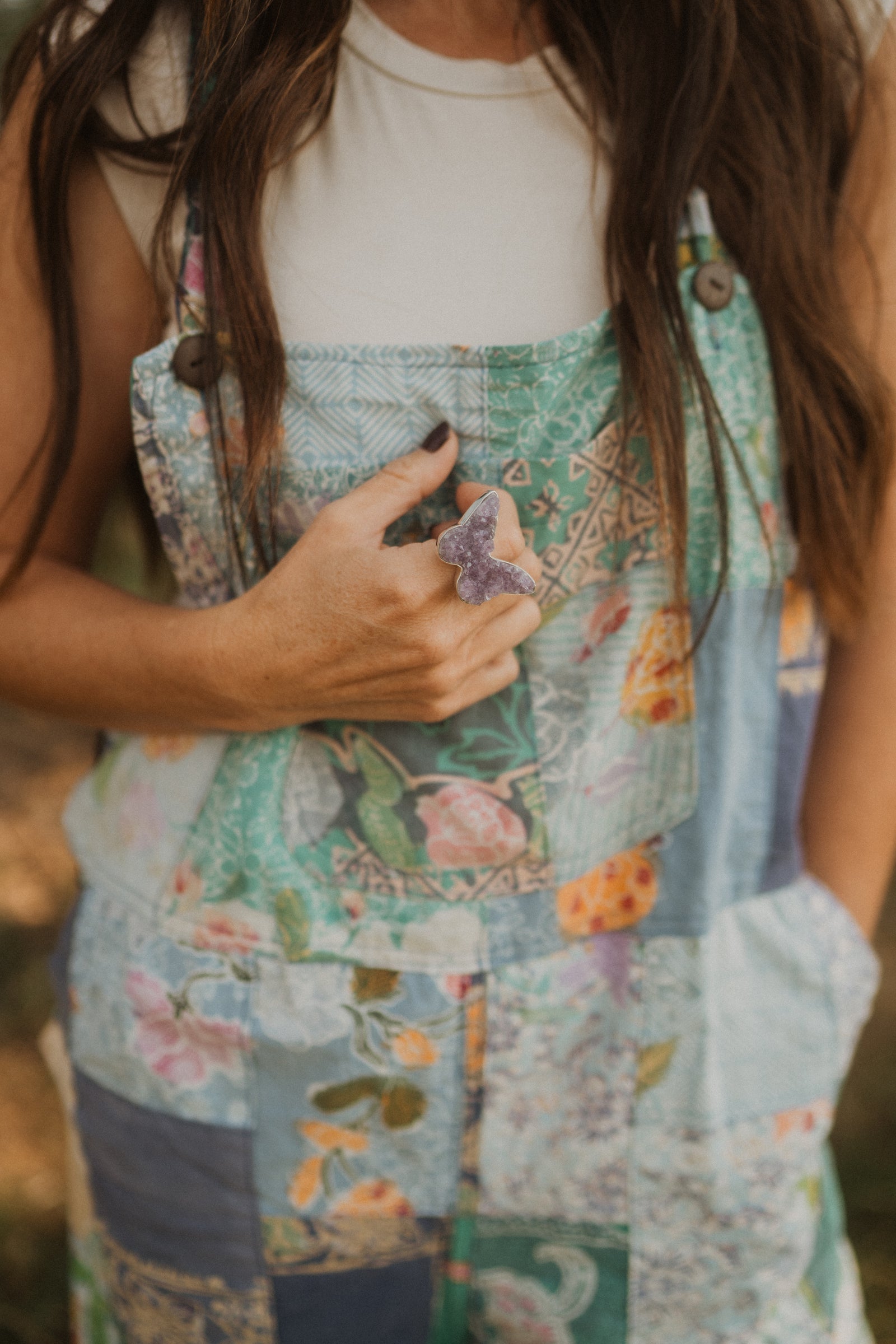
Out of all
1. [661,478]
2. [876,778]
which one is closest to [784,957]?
[876,778]

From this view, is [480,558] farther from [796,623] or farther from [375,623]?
[796,623]

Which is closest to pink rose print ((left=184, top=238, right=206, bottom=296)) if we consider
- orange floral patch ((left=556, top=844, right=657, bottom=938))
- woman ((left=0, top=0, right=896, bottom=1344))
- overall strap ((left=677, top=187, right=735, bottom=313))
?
woman ((left=0, top=0, right=896, bottom=1344))

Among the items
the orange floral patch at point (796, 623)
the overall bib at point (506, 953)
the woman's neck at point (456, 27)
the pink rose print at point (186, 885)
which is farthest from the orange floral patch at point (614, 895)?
the woman's neck at point (456, 27)

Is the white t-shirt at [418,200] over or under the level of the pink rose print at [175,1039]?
over

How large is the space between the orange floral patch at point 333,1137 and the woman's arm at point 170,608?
376 mm

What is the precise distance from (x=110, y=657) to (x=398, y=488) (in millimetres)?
337

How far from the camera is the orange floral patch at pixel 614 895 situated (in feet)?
3.04

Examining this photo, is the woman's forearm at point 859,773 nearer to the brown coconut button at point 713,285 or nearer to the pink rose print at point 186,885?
the brown coconut button at point 713,285

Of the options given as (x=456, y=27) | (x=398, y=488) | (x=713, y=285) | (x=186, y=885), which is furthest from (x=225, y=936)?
(x=456, y=27)

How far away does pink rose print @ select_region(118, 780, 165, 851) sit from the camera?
961 millimetres

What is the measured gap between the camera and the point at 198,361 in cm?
82

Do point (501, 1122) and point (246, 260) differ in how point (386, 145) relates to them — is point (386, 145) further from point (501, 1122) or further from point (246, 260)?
point (501, 1122)

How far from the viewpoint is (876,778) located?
1026 mm

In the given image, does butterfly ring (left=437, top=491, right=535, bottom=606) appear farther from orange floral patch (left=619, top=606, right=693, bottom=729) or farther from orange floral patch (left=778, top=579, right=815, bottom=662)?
orange floral patch (left=778, top=579, right=815, bottom=662)
